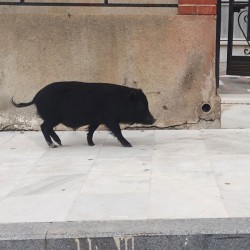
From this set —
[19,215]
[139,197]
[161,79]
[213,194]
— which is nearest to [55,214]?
[19,215]

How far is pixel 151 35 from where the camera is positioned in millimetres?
6539

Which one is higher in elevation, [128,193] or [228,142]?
[128,193]

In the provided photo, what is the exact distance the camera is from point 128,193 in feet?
13.5

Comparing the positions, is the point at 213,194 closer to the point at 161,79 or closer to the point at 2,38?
the point at 161,79

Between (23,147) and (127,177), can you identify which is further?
(23,147)

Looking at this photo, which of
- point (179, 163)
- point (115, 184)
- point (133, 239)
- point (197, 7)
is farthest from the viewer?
point (197, 7)

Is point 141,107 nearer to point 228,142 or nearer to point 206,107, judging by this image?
point 228,142

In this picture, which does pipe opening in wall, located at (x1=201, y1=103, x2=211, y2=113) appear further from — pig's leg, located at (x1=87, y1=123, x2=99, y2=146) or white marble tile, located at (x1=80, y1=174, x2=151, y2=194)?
white marble tile, located at (x1=80, y1=174, x2=151, y2=194)

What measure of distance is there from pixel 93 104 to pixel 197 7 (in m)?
2.10

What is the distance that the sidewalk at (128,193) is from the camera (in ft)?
10.9

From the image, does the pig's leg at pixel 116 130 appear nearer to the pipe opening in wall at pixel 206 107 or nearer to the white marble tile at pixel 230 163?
the white marble tile at pixel 230 163

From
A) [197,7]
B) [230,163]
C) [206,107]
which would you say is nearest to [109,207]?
[230,163]

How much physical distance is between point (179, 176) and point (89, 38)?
9.13ft

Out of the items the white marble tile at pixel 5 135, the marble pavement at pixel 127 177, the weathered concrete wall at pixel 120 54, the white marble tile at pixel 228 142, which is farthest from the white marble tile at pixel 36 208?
the weathered concrete wall at pixel 120 54
